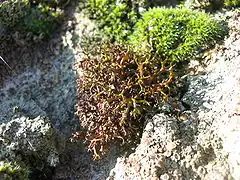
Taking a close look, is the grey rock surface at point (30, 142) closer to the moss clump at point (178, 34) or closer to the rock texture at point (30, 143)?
the rock texture at point (30, 143)

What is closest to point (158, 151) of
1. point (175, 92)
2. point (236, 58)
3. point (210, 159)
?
point (210, 159)

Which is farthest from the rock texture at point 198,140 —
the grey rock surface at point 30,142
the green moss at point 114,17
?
the green moss at point 114,17

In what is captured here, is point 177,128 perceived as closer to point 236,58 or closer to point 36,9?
point 236,58

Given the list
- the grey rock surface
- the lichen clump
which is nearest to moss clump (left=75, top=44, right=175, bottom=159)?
the lichen clump

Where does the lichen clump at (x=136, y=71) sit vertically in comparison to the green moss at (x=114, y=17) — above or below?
below

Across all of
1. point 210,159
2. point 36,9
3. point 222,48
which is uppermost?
point 36,9

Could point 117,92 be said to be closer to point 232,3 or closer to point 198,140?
point 198,140

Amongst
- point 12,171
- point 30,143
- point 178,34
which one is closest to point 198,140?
point 178,34
